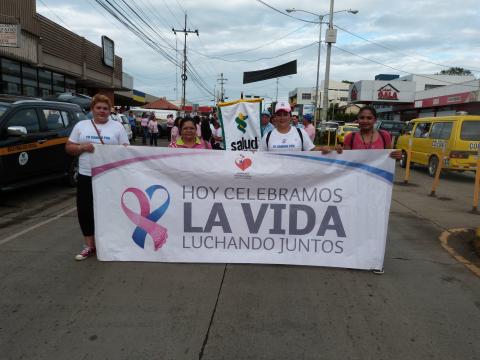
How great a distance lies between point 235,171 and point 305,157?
766mm

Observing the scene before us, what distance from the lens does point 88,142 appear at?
4.58 meters

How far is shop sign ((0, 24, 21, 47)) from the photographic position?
14.0 m

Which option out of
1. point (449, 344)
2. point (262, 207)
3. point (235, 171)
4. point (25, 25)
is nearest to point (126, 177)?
point (235, 171)

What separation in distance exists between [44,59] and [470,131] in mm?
18954

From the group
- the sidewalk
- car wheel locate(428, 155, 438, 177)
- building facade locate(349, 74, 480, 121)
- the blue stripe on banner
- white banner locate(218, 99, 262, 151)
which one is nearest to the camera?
the blue stripe on banner

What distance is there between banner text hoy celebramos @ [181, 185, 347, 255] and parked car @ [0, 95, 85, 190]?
4.20m

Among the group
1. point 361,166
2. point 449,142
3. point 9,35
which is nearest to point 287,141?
point 361,166

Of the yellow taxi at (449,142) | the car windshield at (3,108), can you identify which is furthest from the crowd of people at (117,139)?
the yellow taxi at (449,142)

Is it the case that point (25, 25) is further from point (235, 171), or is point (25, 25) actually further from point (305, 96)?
point (305, 96)

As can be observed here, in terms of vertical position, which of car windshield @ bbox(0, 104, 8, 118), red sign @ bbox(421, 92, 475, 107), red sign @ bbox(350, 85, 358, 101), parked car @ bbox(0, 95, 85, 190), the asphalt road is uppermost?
red sign @ bbox(350, 85, 358, 101)

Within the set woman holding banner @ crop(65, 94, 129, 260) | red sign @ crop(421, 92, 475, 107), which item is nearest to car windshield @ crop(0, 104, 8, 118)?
woman holding banner @ crop(65, 94, 129, 260)

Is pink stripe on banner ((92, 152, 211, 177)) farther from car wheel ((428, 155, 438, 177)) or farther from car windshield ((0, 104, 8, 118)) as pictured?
car wheel ((428, 155, 438, 177))

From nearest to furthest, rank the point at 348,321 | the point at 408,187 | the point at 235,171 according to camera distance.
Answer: the point at 348,321
the point at 235,171
the point at 408,187

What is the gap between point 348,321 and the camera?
137 inches
